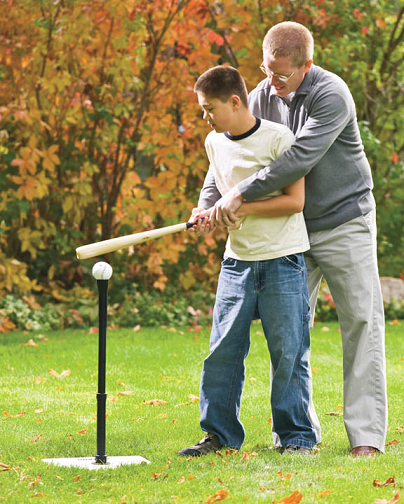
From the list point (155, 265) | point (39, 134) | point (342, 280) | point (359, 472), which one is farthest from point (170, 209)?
point (359, 472)

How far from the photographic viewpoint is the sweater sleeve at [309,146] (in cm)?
335

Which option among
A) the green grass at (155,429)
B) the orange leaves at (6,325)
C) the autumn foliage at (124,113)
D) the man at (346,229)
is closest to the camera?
the green grass at (155,429)

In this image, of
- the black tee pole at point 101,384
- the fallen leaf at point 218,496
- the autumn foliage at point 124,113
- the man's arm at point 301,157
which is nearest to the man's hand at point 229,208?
the man's arm at point 301,157

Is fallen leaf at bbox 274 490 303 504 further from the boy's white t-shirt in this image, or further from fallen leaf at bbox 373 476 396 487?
the boy's white t-shirt

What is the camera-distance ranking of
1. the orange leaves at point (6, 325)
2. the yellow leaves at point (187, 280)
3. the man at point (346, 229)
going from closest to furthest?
the man at point (346, 229) < the orange leaves at point (6, 325) < the yellow leaves at point (187, 280)

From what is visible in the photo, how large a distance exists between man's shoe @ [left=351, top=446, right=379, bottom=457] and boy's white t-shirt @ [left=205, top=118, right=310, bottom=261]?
2.91ft

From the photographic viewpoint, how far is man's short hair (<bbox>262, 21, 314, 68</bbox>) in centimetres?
332

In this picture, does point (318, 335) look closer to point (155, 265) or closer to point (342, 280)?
point (155, 265)

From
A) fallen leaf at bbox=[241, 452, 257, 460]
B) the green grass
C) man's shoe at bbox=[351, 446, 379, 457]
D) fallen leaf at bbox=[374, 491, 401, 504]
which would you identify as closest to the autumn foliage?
the green grass

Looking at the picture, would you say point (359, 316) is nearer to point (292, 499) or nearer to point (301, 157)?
point (301, 157)

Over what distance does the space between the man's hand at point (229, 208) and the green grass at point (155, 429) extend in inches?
38.3

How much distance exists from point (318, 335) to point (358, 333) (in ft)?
11.7

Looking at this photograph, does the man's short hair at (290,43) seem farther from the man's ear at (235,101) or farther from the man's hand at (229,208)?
the man's hand at (229,208)

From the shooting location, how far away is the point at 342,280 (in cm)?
362
